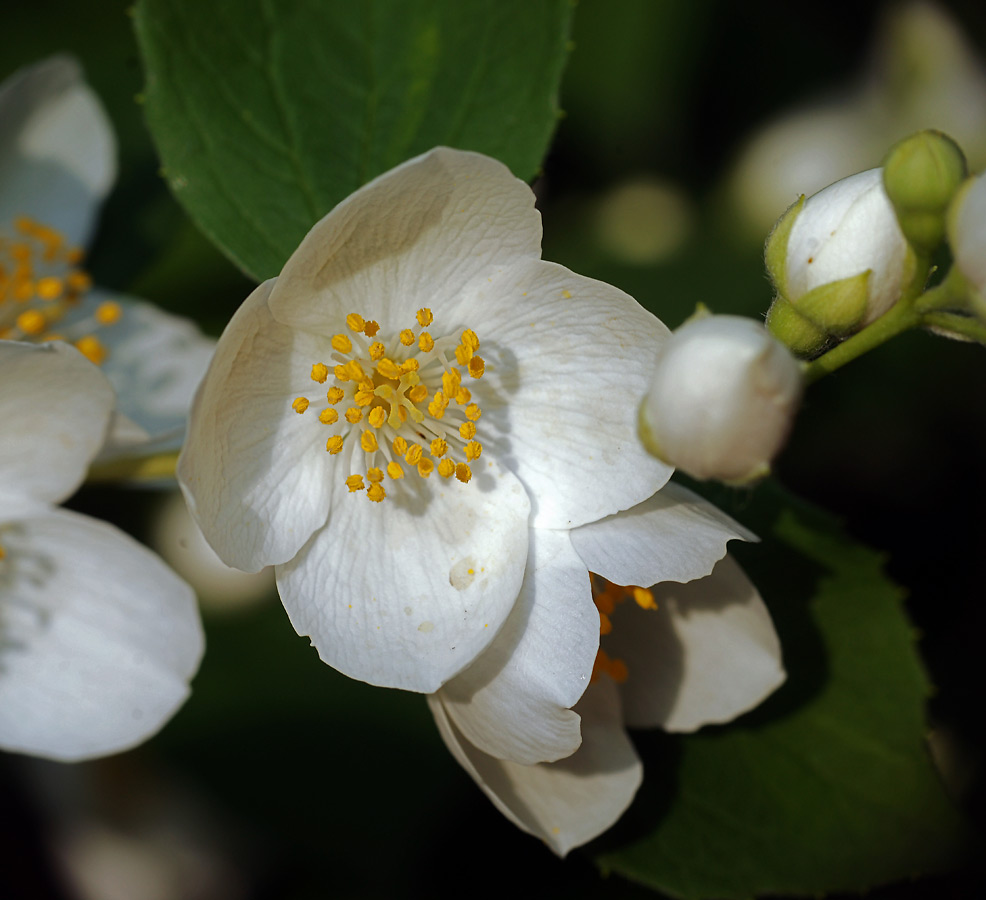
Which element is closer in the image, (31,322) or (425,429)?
(425,429)

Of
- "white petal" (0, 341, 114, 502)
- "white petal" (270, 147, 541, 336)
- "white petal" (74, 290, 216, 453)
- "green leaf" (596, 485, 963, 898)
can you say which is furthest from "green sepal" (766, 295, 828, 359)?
"white petal" (74, 290, 216, 453)

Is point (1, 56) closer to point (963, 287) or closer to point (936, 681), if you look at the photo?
point (963, 287)

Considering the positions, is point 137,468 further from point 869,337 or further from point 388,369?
point 869,337

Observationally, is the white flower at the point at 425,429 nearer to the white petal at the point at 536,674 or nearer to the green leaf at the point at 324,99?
the white petal at the point at 536,674

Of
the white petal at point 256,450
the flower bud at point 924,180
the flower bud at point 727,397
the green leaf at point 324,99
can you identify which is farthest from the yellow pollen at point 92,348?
the flower bud at point 924,180

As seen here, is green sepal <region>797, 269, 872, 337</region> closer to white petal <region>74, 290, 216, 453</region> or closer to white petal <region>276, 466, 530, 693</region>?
white petal <region>276, 466, 530, 693</region>

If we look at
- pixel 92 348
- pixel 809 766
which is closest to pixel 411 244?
pixel 92 348
